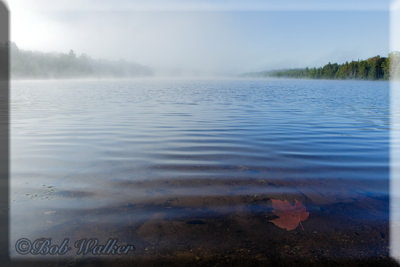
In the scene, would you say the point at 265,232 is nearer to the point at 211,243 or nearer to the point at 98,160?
the point at 211,243

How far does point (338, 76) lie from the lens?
156 m

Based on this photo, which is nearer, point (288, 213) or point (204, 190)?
point (288, 213)

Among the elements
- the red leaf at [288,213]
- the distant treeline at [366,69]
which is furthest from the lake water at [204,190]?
the distant treeline at [366,69]

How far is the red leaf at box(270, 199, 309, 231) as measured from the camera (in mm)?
3800

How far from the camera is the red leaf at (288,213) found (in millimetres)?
3800

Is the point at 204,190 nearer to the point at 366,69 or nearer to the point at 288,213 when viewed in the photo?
the point at 288,213

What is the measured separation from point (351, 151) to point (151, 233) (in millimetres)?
6156
